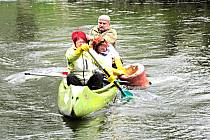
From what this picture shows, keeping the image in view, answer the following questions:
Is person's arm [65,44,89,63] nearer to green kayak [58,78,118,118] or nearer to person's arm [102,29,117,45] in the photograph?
green kayak [58,78,118,118]

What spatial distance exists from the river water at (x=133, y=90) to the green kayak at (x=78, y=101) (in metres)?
0.15

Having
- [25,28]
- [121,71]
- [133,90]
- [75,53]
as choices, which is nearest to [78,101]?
[75,53]

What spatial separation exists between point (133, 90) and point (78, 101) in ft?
9.42

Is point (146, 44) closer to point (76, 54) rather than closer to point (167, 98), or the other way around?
point (167, 98)

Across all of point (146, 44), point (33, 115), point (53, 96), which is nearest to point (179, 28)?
point (146, 44)

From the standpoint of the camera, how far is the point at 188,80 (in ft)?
38.9

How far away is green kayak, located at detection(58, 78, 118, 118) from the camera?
28.5ft

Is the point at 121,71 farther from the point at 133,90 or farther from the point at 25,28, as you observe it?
the point at 25,28

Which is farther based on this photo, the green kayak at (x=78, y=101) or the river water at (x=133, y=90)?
the green kayak at (x=78, y=101)

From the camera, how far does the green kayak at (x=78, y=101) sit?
8672mm

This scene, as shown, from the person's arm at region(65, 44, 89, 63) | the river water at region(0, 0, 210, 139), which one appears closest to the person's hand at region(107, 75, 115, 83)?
the river water at region(0, 0, 210, 139)

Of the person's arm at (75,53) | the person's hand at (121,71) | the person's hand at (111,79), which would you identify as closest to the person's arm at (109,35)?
the person's hand at (121,71)

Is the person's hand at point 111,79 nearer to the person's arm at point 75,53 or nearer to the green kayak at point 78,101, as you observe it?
the green kayak at point 78,101

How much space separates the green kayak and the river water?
148mm
